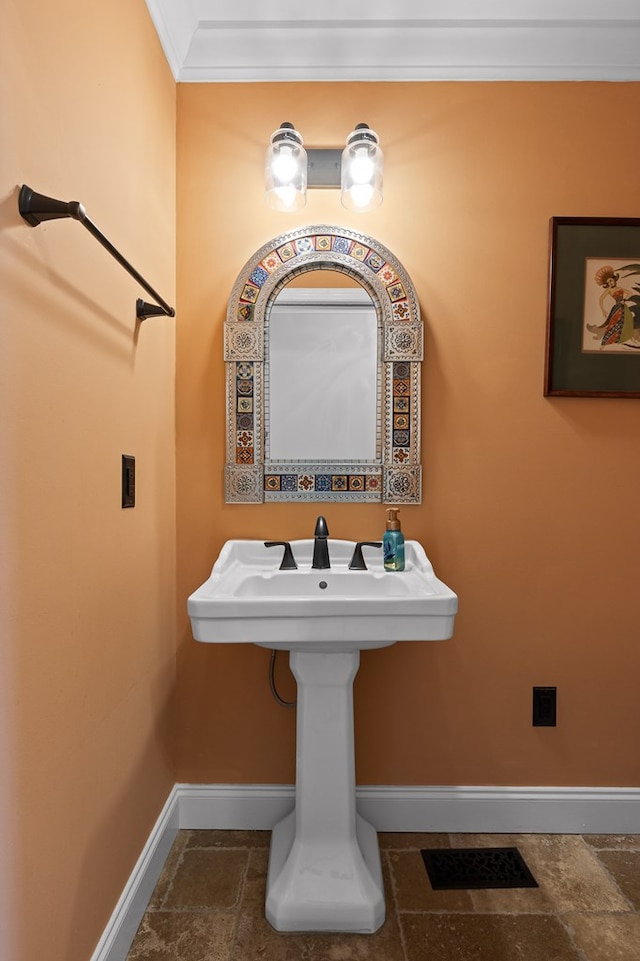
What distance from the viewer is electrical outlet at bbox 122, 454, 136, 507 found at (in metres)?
1.26

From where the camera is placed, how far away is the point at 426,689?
5.49ft

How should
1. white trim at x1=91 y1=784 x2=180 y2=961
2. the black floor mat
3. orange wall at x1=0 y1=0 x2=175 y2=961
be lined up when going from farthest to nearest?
the black floor mat < white trim at x1=91 y1=784 x2=180 y2=961 < orange wall at x1=0 y1=0 x2=175 y2=961

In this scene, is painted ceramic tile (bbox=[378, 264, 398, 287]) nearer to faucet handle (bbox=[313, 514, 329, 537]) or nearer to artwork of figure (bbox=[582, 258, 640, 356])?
artwork of figure (bbox=[582, 258, 640, 356])

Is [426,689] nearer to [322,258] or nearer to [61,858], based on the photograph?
[61,858]

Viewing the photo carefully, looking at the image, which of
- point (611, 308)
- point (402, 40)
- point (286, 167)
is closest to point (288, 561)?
point (286, 167)

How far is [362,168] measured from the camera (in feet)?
5.05

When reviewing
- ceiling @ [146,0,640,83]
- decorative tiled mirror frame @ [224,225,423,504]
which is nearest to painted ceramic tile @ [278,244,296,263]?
decorative tiled mirror frame @ [224,225,423,504]

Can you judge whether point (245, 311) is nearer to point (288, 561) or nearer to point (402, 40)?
point (288, 561)

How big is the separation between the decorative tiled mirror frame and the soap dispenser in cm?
13

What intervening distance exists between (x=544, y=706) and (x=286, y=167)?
5.66 ft

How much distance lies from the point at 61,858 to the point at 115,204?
4.20 ft

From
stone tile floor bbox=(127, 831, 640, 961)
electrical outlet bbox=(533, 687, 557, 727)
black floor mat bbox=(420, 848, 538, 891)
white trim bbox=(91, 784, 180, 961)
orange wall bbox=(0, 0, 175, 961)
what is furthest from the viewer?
electrical outlet bbox=(533, 687, 557, 727)

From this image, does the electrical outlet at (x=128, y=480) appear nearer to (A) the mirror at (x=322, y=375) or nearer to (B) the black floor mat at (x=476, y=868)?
(A) the mirror at (x=322, y=375)

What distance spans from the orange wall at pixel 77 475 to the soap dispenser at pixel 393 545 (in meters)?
0.63
